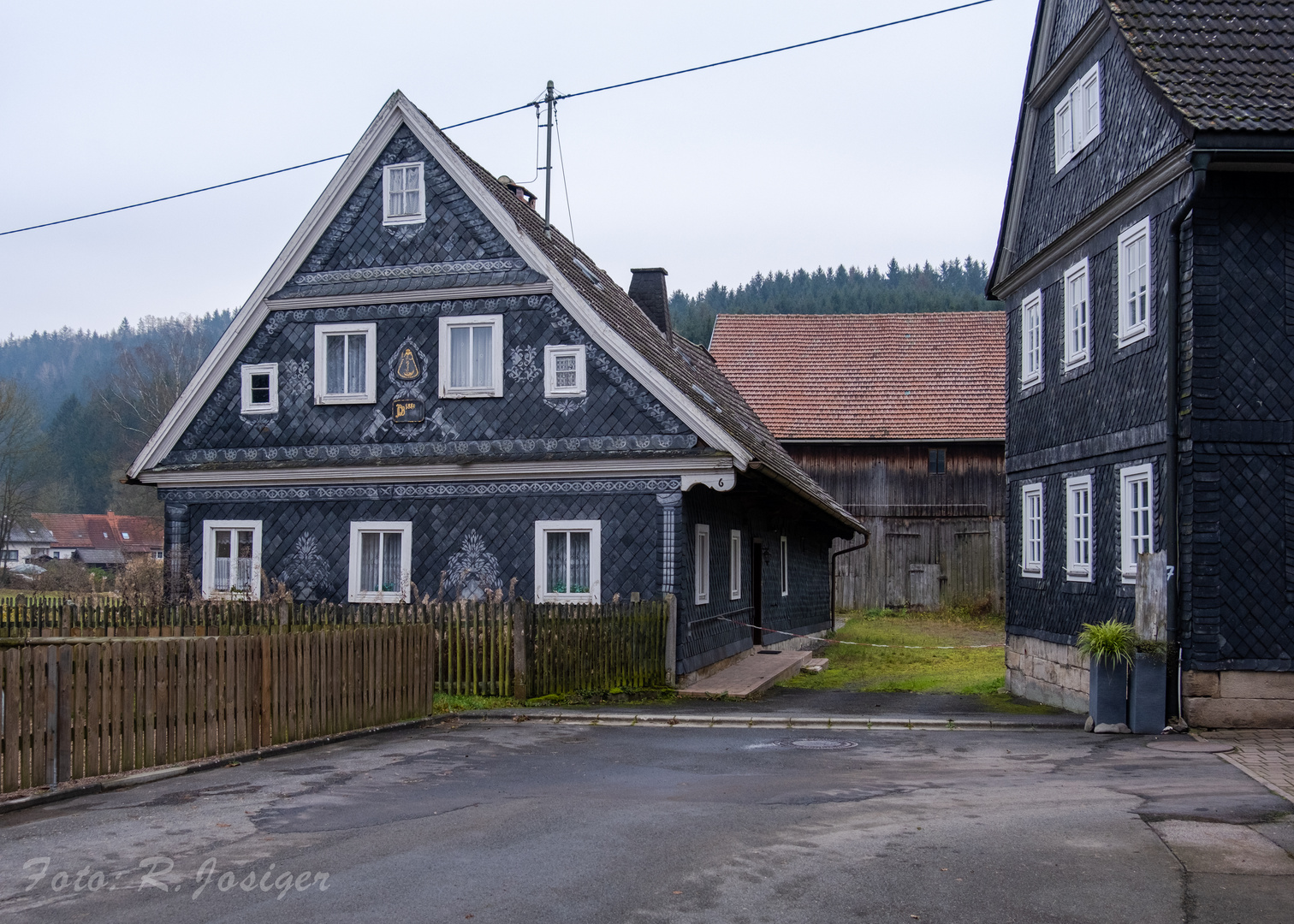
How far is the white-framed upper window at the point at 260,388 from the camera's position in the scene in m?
21.4

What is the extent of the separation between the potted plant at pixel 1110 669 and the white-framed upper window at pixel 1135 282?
3761mm

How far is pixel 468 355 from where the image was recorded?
803 inches

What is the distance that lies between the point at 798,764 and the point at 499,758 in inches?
114

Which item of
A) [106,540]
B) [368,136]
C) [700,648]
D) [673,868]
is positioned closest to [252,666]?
[673,868]

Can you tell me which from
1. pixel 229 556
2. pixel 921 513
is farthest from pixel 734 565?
pixel 921 513

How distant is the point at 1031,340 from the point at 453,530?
9740mm

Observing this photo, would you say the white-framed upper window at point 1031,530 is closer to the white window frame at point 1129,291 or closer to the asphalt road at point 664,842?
the white window frame at point 1129,291

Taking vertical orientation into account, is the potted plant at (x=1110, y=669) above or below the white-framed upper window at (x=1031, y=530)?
below

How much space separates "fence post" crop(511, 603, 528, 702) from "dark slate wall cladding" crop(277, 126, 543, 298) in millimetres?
5822

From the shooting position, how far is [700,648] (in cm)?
2020

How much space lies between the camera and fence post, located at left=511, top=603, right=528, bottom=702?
1673cm

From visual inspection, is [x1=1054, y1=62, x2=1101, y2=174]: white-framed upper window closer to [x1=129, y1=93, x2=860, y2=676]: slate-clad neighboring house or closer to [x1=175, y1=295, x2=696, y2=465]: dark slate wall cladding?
[x1=129, y1=93, x2=860, y2=676]: slate-clad neighboring house

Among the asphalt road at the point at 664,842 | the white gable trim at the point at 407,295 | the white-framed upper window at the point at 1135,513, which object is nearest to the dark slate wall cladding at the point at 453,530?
the white gable trim at the point at 407,295

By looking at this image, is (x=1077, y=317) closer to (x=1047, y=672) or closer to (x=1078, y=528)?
(x=1078, y=528)
